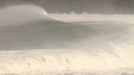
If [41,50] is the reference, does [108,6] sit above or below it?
above

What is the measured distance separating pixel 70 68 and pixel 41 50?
2116mm

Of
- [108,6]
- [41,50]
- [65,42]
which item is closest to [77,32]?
[65,42]

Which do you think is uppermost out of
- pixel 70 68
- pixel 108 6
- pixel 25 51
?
pixel 108 6

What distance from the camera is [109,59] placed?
8.82m

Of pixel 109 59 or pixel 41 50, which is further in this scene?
pixel 41 50

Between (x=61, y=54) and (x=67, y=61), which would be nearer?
(x=67, y=61)

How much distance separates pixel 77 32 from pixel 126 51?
178 inches

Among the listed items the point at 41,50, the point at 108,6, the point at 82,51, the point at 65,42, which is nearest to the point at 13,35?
the point at 65,42

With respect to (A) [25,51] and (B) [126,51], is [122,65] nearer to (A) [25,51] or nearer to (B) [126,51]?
(B) [126,51]

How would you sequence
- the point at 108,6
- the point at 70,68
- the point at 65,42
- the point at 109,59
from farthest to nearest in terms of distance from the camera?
the point at 108,6
the point at 65,42
the point at 109,59
the point at 70,68

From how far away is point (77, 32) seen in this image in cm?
1388

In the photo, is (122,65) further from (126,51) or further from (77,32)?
(77,32)

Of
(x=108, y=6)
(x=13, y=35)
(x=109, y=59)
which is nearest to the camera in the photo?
(x=109, y=59)

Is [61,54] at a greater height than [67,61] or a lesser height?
greater
